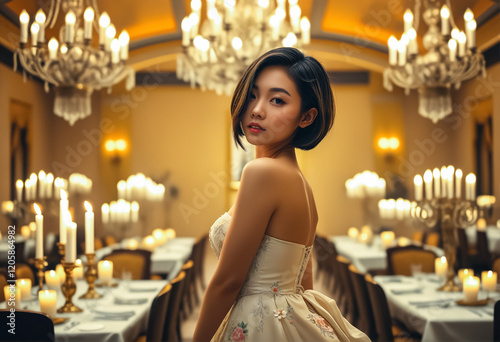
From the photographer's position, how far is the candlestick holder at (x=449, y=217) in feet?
12.5

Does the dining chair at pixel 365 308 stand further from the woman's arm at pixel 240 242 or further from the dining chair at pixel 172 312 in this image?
the woman's arm at pixel 240 242

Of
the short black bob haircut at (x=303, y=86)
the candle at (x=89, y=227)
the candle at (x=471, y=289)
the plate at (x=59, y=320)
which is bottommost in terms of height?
the plate at (x=59, y=320)

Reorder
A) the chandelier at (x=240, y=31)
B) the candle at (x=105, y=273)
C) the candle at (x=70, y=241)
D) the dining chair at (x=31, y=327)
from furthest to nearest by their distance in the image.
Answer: the chandelier at (x=240, y=31)
the candle at (x=105, y=273)
the candle at (x=70, y=241)
the dining chair at (x=31, y=327)

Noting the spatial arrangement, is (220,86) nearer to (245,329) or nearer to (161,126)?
(245,329)

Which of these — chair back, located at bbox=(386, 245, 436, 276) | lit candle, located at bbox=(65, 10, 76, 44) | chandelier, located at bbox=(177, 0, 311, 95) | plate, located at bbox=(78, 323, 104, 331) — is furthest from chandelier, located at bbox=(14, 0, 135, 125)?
chair back, located at bbox=(386, 245, 436, 276)

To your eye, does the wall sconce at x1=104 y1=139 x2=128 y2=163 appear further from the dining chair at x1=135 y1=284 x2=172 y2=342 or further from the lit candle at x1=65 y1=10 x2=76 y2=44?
the dining chair at x1=135 y1=284 x2=172 y2=342

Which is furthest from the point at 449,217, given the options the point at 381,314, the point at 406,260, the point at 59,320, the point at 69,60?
the point at 69,60

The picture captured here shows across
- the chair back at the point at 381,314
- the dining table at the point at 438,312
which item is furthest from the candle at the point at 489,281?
the chair back at the point at 381,314

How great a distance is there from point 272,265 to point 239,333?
0.61 ft

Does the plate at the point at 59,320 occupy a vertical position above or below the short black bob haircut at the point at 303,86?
below

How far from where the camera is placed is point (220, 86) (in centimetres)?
574

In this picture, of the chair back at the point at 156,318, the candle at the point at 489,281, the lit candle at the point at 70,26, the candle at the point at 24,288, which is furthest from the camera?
the lit candle at the point at 70,26

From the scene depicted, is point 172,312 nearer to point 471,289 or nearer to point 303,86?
point 471,289

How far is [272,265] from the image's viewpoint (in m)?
1.37
